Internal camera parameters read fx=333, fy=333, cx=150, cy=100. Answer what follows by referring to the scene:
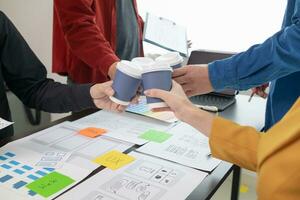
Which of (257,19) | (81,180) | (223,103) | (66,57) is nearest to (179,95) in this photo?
(81,180)

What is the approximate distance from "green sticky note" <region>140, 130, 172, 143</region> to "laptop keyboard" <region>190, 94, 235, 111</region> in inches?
14.4

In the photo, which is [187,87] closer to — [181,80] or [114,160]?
[181,80]

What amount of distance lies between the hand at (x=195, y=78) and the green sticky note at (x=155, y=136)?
0.19 meters

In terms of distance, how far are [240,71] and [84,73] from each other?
0.75 metres

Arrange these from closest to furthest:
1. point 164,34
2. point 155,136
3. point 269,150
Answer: point 269,150 < point 155,136 < point 164,34

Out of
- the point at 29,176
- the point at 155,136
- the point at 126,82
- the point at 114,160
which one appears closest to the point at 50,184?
the point at 29,176

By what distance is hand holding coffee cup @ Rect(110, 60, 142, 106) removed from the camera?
799mm

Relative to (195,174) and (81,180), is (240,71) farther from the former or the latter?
(81,180)

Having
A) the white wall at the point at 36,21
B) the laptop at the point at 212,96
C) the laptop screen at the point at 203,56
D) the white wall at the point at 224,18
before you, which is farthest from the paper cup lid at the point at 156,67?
the white wall at the point at 36,21

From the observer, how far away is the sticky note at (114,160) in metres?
0.91

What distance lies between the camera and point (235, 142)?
67cm

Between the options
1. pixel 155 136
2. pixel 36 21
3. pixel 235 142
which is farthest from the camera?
pixel 36 21

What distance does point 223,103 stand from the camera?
58.3 inches

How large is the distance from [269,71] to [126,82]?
0.39 metres
